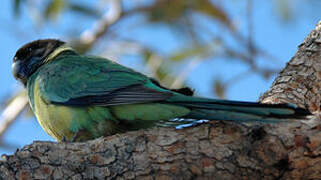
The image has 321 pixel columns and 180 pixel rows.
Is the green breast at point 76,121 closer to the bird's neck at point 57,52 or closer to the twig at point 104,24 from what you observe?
the bird's neck at point 57,52

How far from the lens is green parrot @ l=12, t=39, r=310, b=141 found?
488 cm

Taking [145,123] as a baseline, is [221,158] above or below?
below

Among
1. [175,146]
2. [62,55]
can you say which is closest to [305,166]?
[175,146]

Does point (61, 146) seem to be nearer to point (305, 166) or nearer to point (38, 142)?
point (38, 142)

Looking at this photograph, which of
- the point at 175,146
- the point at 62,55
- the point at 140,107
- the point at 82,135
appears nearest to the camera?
the point at 175,146

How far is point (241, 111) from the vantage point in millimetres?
4793

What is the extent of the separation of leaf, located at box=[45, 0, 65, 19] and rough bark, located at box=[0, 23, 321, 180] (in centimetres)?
738

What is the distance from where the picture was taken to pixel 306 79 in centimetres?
625

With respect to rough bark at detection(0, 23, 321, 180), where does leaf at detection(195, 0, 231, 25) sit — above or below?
above

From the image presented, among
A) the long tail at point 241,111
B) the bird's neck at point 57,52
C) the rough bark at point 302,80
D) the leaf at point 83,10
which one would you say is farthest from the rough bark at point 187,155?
the leaf at point 83,10

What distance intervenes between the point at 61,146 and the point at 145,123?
1103 mm

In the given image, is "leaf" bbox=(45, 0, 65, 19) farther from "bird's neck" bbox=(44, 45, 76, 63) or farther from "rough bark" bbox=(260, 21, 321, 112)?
"rough bark" bbox=(260, 21, 321, 112)

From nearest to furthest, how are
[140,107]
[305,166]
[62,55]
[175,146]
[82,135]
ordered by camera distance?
1. [305,166]
2. [175,146]
3. [140,107]
4. [82,135]
5. [62,55]

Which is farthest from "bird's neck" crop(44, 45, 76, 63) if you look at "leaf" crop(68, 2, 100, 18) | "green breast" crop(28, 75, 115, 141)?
"leaf" crop(68, 2, 100, 18)
